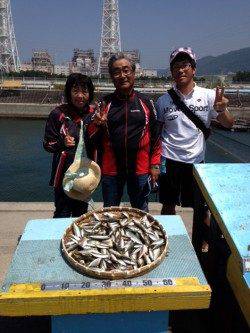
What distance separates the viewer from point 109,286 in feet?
6.47

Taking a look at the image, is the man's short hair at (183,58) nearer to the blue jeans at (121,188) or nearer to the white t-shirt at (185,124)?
the white t-shirt at (185,124)

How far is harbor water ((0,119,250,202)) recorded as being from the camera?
14078 millimetres

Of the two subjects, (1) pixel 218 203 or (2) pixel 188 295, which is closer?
(2) pixel 188 295

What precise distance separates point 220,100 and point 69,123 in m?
1.24

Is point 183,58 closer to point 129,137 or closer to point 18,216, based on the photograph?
point 129,137

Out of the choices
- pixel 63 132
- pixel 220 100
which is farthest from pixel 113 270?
pixel 220 100

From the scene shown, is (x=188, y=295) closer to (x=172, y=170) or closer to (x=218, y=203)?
(x=218, y=203)

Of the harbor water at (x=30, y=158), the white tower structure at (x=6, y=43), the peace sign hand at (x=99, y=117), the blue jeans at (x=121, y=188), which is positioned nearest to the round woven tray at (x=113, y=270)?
the blue jeans at (x=121, y=188)

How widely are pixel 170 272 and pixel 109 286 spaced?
36 centimetres

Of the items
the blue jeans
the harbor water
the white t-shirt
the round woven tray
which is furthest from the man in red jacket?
the harbor water

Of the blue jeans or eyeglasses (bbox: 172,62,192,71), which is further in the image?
the blue jeans

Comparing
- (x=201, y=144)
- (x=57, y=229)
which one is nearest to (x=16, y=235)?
(x=57, y=229)

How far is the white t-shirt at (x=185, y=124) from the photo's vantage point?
3.21m

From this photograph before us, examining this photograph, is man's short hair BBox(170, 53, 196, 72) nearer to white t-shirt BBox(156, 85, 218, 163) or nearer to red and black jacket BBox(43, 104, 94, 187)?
white t-shirt BBox(156, 85, 218, 163)
